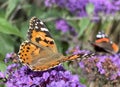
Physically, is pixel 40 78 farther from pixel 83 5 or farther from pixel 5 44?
pixel 83 5

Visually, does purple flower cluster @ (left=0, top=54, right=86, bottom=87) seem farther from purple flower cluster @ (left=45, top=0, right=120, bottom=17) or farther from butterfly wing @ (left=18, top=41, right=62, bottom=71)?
purple flower cluster @ (left=45, top=0, right=120, bottom=17)

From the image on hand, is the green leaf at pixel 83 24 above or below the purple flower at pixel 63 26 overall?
above

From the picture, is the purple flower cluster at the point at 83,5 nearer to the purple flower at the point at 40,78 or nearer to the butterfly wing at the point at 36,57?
the butterfly wing at the point at 36,57

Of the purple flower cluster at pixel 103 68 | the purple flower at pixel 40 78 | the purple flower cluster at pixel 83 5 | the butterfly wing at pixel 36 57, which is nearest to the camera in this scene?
the purple flower at pixel 40 78

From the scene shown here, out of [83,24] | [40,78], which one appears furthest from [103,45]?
[40,78]

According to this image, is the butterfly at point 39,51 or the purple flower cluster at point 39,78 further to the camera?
the butterfly at point 39,51

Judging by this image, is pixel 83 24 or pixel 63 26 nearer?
pixel 83 24

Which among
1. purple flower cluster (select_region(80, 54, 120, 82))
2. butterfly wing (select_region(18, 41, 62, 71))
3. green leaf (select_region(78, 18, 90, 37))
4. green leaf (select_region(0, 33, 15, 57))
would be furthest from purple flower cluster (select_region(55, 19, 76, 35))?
butterfly wing (select_region(18, 41, 62, 71))

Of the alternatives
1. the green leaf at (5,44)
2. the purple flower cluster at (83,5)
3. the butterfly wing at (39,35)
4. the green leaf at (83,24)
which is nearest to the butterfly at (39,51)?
the butterfly wing at (39,35)
